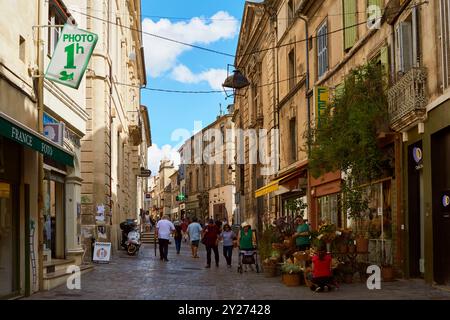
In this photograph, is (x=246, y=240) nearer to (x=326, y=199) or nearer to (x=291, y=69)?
(x=326, y=199)

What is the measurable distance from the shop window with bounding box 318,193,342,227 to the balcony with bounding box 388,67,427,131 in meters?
6.86

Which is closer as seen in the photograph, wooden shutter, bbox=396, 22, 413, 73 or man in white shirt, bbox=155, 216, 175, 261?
wooden shutter, bbox=396, 22, 413, 73

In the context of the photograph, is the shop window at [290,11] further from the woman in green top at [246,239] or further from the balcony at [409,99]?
the balcony at [409,99]

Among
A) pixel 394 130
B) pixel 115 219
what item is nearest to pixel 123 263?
pixel 115 219

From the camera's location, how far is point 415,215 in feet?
46.9

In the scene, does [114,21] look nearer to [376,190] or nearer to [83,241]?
[83,241]

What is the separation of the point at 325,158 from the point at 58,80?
22.0 ft

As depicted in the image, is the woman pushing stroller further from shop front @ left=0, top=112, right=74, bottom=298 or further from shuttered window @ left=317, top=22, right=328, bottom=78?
shuttered window @ left=317, top=22, right=328, bottom=78

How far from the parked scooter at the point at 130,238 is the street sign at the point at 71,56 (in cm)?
1304

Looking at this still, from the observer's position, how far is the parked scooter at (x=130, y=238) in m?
25.1

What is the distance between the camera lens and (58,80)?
41.7 ft

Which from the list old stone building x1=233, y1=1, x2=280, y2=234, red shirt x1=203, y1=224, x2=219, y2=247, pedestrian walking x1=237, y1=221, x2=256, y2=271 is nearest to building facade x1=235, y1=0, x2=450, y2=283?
pedestrian walking x1=237, y1=221, x2=256, y2=271

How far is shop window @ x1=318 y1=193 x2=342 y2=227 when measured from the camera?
21.1m

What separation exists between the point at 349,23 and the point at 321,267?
9175mm
